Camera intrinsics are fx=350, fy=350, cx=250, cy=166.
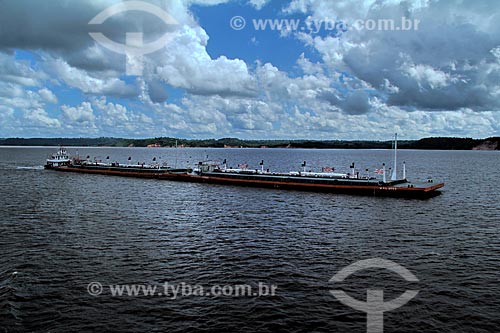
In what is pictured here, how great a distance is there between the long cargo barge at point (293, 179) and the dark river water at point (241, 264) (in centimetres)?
1617

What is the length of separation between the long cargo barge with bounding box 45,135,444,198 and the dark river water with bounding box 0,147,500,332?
16.2 meters

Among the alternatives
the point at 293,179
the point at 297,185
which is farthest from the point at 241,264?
the point at 293,179

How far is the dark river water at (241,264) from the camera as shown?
1939 cm

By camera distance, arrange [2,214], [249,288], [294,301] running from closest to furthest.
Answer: [294,301] < [249,288] < [2,214]

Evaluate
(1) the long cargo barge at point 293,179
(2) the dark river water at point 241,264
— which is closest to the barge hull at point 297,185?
(1) the long cargo barge at point 293,179

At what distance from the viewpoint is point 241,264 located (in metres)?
27.7

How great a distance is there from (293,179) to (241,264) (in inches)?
2260

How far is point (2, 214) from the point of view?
4525cm

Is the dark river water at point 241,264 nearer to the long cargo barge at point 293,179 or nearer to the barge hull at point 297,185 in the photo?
the barge hull at point 297,185

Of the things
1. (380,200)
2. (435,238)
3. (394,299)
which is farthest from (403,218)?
(394,299)

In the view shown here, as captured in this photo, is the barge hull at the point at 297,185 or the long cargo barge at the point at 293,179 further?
the long cargo barge at the point at 293,179

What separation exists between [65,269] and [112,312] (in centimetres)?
841

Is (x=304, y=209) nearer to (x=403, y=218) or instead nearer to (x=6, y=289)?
(x=403, y=218)

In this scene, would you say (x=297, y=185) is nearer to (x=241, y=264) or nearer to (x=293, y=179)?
(x=293, y=179)
